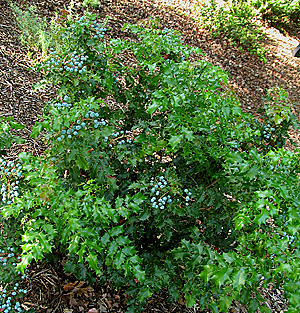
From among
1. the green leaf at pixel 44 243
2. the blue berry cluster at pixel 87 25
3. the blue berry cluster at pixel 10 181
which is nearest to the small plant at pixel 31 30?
the blue berry cluster at pixel 87 25

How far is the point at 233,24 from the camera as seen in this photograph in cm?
613

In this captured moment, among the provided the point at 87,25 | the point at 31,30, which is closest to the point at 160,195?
the point at 87,25

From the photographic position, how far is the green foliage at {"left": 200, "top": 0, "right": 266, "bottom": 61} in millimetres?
6047

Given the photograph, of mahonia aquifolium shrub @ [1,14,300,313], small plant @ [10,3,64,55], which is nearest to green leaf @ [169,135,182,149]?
mahonia aquifolium shrub @ [1,14,300,313]

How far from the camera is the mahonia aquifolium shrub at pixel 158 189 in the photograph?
1398mm

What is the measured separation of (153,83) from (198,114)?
0.41 meters

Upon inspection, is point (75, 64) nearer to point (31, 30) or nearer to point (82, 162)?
point (82, 162)

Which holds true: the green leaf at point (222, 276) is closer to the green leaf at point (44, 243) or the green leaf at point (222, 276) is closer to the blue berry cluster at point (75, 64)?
the green leaf at point (44, 243)

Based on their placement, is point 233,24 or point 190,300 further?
point 233,24

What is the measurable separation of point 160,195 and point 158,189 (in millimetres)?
41

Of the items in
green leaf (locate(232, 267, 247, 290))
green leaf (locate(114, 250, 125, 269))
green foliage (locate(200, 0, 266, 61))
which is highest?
green leaf (locate(232, 267, 247, 290))

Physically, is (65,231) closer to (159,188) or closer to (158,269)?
(159,188)

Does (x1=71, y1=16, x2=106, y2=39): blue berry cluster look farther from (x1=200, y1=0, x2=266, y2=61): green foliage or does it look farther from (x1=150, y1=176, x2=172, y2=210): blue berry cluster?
(x1=200, y1=0, x2=266, y2=61): green foliage

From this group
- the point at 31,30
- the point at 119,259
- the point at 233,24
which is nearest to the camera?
the point at 119,259
